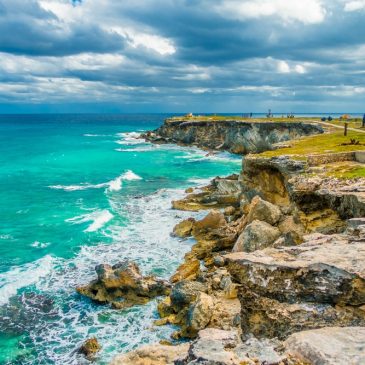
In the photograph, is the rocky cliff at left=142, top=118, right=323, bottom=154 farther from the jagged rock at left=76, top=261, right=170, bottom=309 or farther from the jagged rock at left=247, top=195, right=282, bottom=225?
the jagged rock at left=76, top=261, right=170, bottom=309

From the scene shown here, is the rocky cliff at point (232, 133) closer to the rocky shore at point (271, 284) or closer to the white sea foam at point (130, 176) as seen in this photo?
the white sea foam at point (130, 176)

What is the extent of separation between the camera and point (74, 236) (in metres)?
34.8

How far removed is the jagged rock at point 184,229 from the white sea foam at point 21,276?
33.0 ft

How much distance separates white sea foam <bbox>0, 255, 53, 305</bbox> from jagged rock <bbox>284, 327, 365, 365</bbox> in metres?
20.5

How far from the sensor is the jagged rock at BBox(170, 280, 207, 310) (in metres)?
19.7

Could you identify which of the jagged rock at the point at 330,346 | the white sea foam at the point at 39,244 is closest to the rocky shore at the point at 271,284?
the jagged rock at the point at 330,346

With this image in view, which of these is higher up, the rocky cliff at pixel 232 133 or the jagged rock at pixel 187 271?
the rocky cliff at pixel 232 133

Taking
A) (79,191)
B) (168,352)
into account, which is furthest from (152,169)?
(168,352)

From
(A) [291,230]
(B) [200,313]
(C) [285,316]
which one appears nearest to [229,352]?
(C) [285,316]

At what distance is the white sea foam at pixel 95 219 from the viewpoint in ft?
122

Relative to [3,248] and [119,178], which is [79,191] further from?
[3,248]

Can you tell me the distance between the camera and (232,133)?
97.5m

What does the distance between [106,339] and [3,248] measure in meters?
Answer: 16.4

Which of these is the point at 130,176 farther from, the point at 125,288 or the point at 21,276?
the point at 125,288
